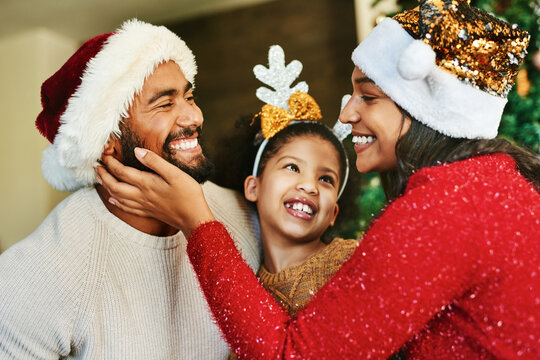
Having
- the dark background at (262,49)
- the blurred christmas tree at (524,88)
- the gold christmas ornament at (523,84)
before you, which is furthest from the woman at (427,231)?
the dark background at (262,49)

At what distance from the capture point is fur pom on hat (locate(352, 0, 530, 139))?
1053 millimetres

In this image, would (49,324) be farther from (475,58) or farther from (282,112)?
(475,58)

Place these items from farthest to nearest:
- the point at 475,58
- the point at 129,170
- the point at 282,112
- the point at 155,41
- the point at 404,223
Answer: the point at 282,112 → the point at 155,41 → the point at 129,170 → the point at 475,58 → the point at 404,223

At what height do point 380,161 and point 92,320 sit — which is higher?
point 380,161

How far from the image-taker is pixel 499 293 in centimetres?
91

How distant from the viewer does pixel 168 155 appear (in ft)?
4.86

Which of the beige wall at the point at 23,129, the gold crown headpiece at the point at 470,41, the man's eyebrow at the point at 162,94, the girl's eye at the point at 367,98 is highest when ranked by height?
the gold crown headpiece at the point at 470,41

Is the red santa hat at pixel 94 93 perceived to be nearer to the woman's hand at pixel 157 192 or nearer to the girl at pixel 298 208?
the woman's hand at pixel 157 192

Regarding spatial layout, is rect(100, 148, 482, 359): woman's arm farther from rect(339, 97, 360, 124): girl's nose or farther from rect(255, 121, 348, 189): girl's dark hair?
rect(255, 121, 348, 189): girl's dark hair

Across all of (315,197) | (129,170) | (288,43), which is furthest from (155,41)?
(288,43)

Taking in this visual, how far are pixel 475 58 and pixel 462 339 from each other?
1.94 feet

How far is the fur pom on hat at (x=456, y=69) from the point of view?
1053 mm

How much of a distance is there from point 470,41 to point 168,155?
88 centimetres

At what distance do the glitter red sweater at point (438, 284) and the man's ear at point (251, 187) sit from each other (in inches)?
31.6
